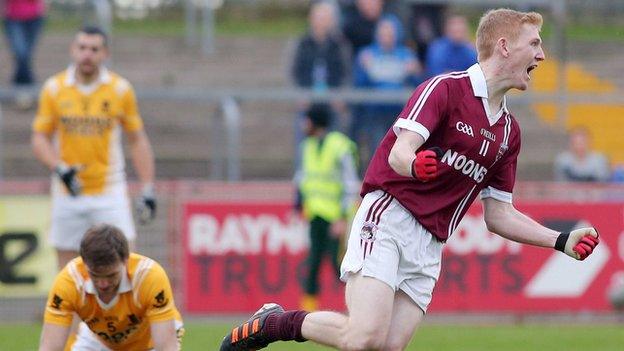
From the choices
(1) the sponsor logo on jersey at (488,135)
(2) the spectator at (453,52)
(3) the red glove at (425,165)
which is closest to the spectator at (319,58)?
(2) the spectator at (453,52)

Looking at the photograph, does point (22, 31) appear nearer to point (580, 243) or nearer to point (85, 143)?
point (85, 143)

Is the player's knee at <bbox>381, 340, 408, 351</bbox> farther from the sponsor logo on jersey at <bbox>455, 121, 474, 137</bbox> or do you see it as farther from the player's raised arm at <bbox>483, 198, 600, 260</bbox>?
the sponsor logo on jersey at <bbox>455, 121, 474, 137</bbox>

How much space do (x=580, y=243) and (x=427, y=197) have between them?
2.75 feet

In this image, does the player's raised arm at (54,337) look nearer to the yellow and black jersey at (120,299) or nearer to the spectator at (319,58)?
the yellow and black jersey at (120,299)

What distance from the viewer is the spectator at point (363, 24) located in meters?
16.5

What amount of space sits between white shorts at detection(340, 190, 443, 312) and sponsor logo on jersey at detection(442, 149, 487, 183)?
349 millimetres

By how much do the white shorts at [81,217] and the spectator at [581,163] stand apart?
659 centimetres

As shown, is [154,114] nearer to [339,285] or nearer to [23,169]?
[23,169]

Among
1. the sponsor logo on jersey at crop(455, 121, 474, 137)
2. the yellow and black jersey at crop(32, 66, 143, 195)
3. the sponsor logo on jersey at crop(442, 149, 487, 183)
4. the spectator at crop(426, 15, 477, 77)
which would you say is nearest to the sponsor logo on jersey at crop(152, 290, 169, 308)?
the sponsor logo on jersey at crop(442, 149, 487, 183)

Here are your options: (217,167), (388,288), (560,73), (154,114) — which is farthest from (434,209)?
(560,73)

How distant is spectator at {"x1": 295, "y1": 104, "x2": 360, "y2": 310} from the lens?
47.1 ft

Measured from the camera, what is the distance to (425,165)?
655cm

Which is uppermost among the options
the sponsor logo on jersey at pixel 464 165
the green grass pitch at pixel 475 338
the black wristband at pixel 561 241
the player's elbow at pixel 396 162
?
the player's elbow at pixel 396 162

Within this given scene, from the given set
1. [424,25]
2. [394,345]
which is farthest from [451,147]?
[424,25]
